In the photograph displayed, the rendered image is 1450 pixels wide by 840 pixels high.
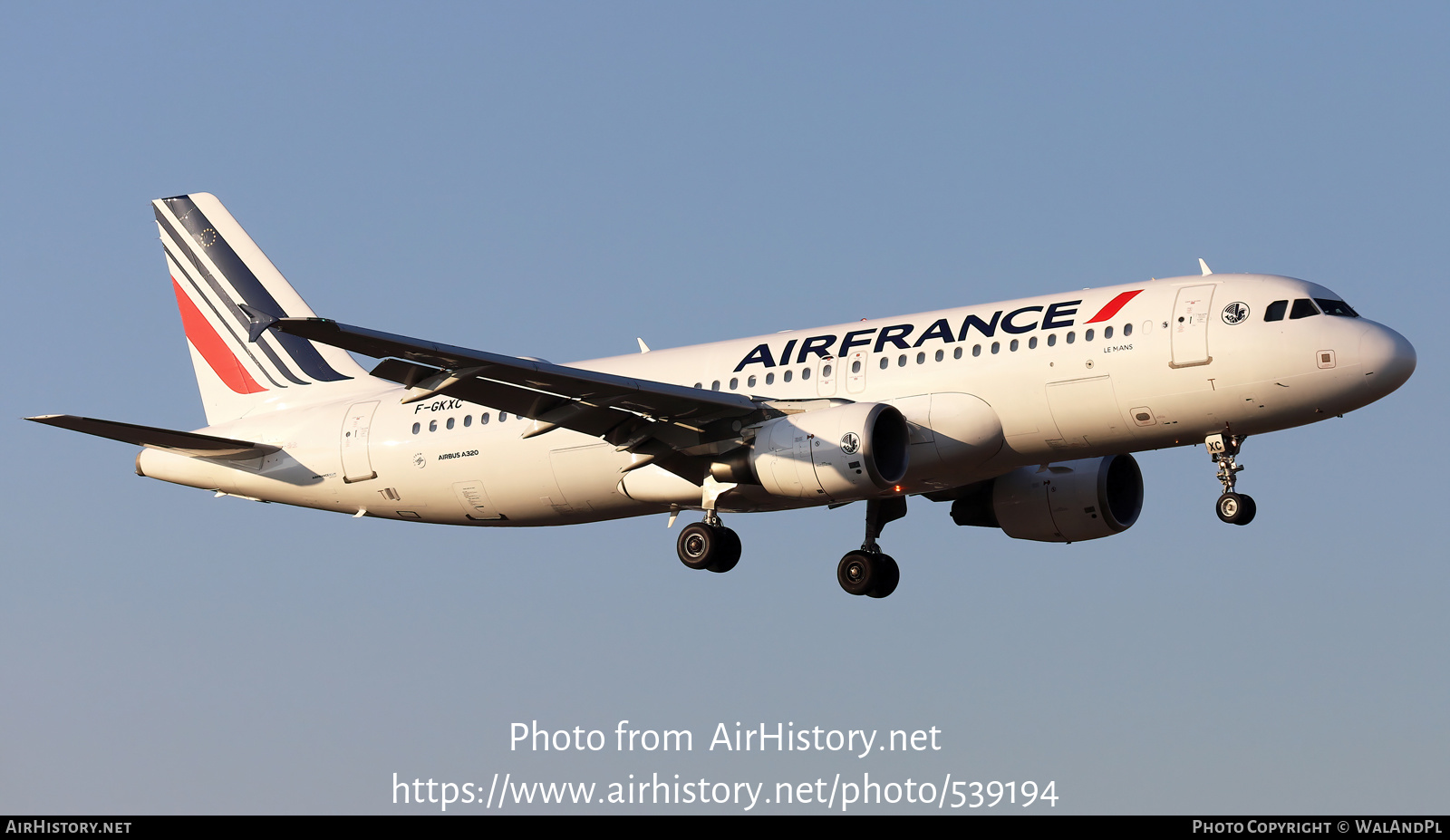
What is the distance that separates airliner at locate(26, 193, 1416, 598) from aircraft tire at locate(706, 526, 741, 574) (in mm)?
44

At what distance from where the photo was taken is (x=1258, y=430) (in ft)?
114

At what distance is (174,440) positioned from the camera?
137 feet

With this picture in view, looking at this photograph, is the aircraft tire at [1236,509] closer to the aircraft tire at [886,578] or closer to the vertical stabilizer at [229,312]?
the aircraft tire at [886,578]

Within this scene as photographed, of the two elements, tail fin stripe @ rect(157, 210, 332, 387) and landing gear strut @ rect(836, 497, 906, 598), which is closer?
landing gear strut @ rect(836, 497, 906, 598)

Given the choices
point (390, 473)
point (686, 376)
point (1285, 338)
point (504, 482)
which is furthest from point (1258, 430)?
point (390, 473)

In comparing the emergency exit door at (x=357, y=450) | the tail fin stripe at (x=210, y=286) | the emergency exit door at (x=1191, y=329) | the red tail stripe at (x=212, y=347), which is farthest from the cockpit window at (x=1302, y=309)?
the red tail stripe at (x=212, y=347)

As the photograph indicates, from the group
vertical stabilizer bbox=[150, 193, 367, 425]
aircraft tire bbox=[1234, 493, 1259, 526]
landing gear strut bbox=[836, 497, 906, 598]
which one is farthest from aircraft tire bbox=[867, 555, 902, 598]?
vertical stabilizer bbox=[150, 193, 367, 425]

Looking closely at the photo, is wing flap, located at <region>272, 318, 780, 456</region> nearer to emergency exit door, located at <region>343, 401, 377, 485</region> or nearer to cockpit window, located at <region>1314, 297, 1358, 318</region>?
emergency exit door, located at <region>343, 401, 377, 485</region>

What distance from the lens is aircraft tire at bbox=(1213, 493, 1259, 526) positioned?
34500 millimetres

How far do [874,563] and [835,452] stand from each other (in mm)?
7280

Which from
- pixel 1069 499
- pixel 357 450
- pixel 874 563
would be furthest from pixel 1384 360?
pixel 357 450

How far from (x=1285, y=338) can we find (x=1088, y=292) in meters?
4.12

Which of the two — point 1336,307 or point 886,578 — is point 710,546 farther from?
point 1336,307

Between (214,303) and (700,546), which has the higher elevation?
(214,303)
